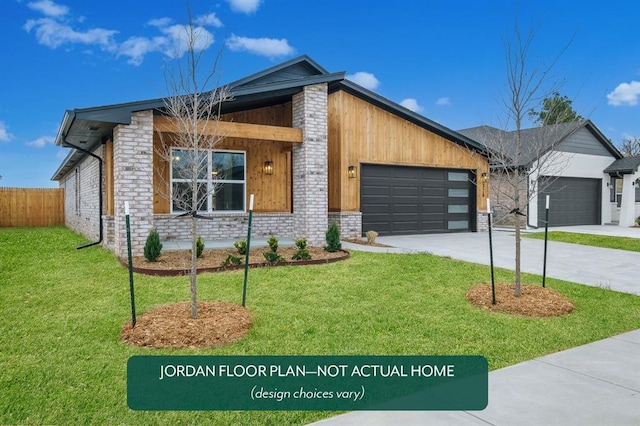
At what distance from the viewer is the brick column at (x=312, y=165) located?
11.0 m

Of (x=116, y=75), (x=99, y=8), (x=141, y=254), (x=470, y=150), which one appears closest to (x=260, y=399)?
(x=141, y=254)

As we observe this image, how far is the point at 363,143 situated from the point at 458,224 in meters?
5.35

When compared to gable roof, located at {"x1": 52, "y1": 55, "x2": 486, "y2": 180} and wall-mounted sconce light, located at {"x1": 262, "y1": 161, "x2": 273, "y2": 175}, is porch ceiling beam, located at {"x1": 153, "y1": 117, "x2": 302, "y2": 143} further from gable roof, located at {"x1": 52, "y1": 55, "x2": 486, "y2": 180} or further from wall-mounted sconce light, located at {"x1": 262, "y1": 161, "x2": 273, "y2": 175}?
wall-mounted sconce light, located at {"x1": 262, "y1": 161, "x2": 273, "y2": 175}

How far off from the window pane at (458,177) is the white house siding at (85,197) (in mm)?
11916

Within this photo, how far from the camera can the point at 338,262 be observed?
29.2ft

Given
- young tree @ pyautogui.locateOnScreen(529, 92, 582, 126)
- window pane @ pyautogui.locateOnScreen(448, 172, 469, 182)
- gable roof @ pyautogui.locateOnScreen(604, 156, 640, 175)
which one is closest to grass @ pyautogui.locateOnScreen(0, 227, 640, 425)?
young tree @ pyautogui.locateOnScreen(529, 92, 582, 126)

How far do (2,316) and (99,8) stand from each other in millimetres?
13771

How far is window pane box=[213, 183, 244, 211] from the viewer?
40.7ft

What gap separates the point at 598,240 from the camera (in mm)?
13438

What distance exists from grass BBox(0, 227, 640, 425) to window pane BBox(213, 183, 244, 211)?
453 cm

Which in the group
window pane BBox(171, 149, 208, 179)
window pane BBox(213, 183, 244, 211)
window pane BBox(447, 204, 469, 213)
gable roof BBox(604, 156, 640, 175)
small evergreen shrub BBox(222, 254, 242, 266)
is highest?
gable roof BBox(604, 156, 640, 175)

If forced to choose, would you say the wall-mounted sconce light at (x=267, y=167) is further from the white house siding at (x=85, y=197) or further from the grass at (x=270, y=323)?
the grass at (x=270, y=323)

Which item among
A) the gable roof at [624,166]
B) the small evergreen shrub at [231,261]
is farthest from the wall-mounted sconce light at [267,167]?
the gable roof at [624,166]

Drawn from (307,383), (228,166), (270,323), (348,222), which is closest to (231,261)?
(270,323)
